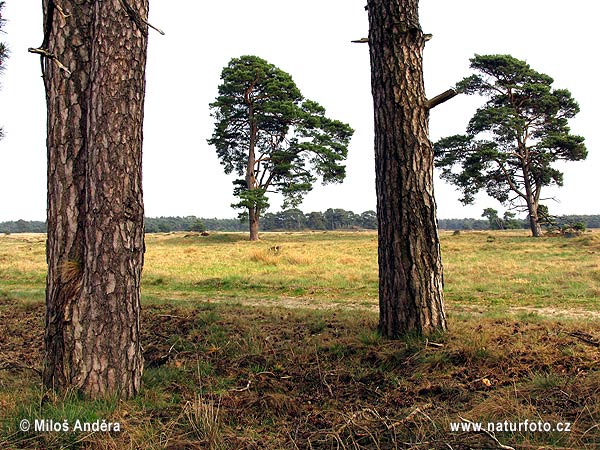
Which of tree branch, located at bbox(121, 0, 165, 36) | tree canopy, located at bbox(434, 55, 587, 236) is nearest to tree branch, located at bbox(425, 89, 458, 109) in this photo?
tree branch, located at bbox(121, 0, 165, 36)

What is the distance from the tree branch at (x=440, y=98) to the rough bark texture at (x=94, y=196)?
2771 millimetres

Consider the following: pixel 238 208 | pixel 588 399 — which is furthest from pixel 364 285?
pixel 238 208

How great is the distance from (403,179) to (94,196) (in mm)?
2800

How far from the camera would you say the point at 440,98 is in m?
4.36

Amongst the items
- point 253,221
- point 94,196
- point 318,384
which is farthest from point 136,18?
point 253,221

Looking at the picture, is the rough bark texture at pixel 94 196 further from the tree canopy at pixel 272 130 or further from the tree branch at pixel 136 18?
the tree canopy at pixel 272 130

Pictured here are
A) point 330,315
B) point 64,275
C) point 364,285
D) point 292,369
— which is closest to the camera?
point 64,275

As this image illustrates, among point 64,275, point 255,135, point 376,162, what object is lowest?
point 64,275

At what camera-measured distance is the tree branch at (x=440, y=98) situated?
4.30 metres

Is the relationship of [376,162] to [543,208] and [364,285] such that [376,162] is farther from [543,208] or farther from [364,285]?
[543,208]

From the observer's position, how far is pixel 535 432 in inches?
94.9

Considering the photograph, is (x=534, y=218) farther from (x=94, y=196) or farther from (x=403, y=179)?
(x=94, y=196)

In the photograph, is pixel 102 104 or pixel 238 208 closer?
pixel 102 104

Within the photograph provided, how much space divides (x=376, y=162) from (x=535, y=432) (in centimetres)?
284
